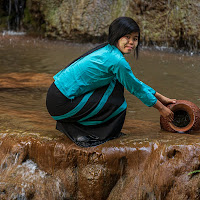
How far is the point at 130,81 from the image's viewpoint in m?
2.78

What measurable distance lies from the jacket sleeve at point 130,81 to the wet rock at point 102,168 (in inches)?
14.4

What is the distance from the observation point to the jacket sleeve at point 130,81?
107 inches

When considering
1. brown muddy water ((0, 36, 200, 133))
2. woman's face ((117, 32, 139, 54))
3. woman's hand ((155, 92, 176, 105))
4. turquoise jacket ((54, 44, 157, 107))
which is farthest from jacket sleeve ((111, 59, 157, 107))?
brown muddy water ((0, 36, 200, 133))

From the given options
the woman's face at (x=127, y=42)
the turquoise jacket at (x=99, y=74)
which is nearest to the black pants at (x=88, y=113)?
the turquoise jacket at (x=99, y=74)

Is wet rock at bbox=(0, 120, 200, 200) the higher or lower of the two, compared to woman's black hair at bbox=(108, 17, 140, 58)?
lower

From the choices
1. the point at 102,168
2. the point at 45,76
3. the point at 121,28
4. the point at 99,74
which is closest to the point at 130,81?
the point at 99,74

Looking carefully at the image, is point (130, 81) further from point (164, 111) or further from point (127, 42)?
point (164, 111)

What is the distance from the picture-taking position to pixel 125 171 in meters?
2.88

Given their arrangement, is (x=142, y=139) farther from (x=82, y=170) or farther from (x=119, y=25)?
(x=119, y=25)

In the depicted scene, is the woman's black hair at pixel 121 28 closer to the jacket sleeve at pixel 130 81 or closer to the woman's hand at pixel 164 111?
the jacket sleeve at pixel 130 81

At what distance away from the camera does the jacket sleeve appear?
107 inches

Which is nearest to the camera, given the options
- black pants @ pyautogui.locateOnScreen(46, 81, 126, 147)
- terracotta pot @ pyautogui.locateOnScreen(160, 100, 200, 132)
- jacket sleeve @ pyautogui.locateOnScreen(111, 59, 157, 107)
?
jacket sleeve @ pyautogui.locateOnScreen(111, 59, 157, 107)

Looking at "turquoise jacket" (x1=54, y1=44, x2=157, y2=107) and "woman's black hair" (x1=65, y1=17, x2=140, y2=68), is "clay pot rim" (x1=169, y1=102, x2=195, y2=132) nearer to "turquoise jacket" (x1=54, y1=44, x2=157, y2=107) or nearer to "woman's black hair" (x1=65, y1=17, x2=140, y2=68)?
"turquoise jacket" (x1=54, y1=44, x2=157, y2=107)

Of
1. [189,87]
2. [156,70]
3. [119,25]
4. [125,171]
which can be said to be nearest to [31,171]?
[125,171]
